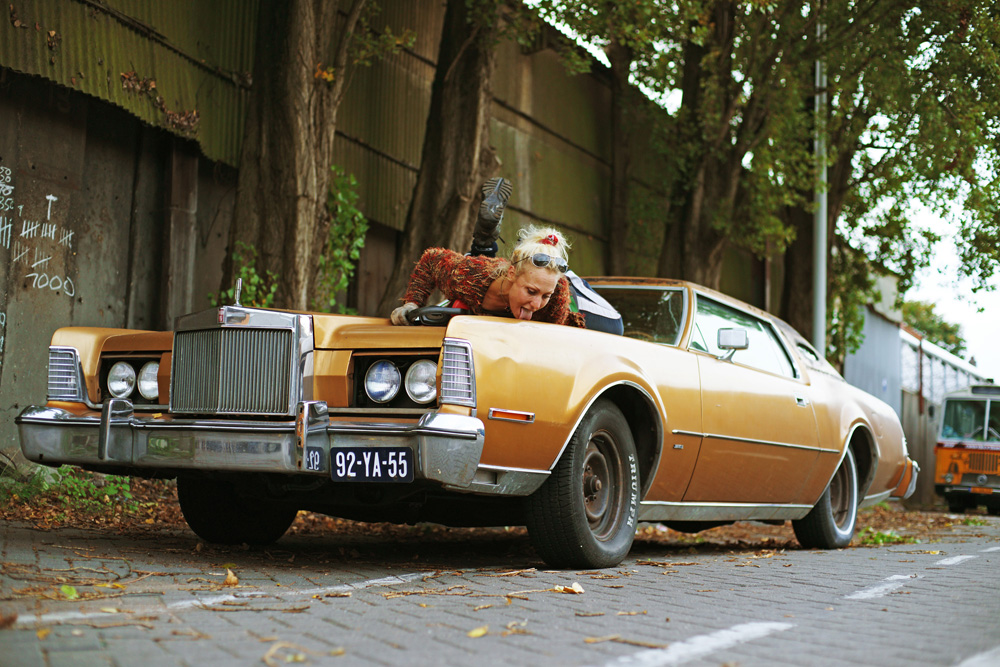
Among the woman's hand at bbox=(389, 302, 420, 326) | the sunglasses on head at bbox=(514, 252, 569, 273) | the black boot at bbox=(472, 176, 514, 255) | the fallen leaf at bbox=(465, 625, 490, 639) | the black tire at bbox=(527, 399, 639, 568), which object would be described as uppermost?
the black boot at bbox=(472, 176, 514, 255)

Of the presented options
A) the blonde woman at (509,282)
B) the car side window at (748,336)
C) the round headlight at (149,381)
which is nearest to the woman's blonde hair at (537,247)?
the blonde woman at (509,282)

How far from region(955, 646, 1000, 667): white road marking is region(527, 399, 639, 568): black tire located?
1.91 meters

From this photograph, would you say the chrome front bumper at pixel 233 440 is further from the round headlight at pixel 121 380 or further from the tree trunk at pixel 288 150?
the tree trunk at pixel 288 150

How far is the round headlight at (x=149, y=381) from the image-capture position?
4.93 metres

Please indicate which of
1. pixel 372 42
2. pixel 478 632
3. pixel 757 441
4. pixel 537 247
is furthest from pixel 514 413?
pixel 372 42

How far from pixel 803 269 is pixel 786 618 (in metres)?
15.1

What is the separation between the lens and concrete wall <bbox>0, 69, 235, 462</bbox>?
804 centimetres

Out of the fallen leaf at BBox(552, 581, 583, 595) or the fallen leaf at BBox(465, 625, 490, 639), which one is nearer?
the fallen leaf at BBox(465, 625, 490, 639)

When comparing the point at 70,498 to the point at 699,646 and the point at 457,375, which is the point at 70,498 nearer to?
the point at 457,375

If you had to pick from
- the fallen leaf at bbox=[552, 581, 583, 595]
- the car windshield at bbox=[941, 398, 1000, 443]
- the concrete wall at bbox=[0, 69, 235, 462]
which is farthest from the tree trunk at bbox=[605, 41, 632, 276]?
the fallen leaf at bbox=[552, 581, 583, 595]

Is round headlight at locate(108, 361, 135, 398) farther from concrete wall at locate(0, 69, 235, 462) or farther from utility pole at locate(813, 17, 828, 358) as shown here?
utility pole at locate(813, 17, 828, 358)

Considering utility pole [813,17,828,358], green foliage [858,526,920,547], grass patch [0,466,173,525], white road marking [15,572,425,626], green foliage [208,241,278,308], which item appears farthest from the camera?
utility pole [813,17,828,358]

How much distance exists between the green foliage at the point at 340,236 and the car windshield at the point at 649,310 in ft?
13.6

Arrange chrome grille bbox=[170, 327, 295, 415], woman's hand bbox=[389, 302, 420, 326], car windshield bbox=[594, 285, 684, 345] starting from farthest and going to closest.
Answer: car windshield bbox=[594, 285, 684, 345]
woman's hand bbox=[389, 302, 420, 326]
chrome grille bbox=[170, 327, 295, 415]
